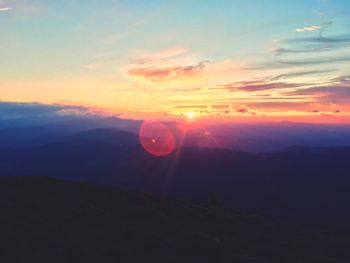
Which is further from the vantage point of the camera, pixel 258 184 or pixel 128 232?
pixel 258 184

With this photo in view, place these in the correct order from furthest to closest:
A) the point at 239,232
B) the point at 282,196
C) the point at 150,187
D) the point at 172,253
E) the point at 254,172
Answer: the point at 254,172 → the point at 150,187 → the point at 282,196 → the point at 239,232 → the point at 172,253

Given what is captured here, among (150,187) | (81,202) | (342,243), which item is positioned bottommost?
(150,187)

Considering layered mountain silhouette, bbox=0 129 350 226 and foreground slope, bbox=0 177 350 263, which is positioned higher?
foreground slope, bbox=0 177 350 263

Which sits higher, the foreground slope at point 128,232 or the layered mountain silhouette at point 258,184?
the foreground slope at point 128,232

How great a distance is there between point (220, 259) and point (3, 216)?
1544 cm

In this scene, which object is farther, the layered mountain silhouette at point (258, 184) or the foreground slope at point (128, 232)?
the layered mountain silhouette at point (258, 184)

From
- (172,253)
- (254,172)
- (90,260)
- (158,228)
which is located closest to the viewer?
(90,260)

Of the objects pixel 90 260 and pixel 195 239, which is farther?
pixel 195 239

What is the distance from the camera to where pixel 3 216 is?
2947cm

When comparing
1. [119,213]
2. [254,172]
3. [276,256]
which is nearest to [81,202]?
[119,213]

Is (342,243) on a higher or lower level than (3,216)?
lower

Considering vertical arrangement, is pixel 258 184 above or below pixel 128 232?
below

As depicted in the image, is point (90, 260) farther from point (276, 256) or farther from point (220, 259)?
point (276, 256)

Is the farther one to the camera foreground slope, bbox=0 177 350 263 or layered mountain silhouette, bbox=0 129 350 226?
layered mountain silhouette, bbox=0 129 350 226
